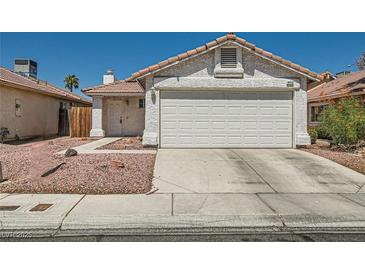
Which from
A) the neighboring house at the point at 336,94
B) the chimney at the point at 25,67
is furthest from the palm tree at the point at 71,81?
the neighboring house at the point at 336,94

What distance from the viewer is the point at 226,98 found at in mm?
11484

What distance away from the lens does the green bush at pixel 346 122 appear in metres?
11.4

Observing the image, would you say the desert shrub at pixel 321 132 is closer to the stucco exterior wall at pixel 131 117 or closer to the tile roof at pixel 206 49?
the tile roof at pixel 206 49

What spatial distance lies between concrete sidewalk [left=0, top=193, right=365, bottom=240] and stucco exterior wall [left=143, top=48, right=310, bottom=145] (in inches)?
235

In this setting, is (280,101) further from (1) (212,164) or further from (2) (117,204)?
(2) (117,204)

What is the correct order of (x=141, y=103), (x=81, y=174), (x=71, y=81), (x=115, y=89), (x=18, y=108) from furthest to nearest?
1. (x=71, y=81)
2. (x=141, y=103)
3. (x=115, y=89)
4. (x=18, y=108)
5. (x=81, y=174)

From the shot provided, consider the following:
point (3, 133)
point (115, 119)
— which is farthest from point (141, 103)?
point (3, 133)

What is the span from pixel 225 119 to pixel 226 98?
0.89 m

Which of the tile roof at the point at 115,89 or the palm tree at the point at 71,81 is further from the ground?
the palm tree at the point at 71,81

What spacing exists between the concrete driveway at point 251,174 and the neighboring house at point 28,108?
9.62 metres

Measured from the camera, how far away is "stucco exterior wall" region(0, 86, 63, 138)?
46.9ft

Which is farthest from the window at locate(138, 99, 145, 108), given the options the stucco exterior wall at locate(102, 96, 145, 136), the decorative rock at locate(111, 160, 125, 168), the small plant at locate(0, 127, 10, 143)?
the decorative rock at locate(111, 160, 125, 168)

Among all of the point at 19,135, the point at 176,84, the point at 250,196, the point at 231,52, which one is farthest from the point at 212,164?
the point at 19,135

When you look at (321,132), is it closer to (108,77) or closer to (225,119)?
(225,119)
